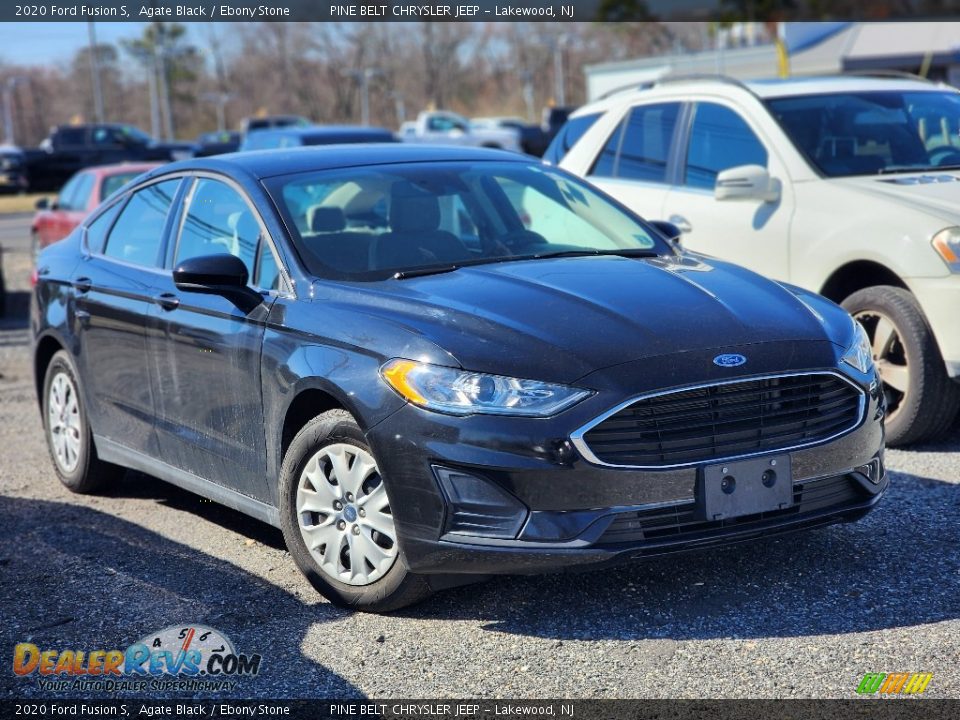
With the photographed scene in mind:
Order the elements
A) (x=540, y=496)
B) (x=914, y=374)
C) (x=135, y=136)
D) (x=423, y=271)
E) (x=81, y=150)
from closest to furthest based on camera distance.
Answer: (x=540, y=496) → (x=423, y=271) → (x=914, y=374) → (x=81, y=150) → (x=135, y=136)

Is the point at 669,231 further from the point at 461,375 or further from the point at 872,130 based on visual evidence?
the point at 872,130

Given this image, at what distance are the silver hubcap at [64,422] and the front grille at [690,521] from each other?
3.32 m

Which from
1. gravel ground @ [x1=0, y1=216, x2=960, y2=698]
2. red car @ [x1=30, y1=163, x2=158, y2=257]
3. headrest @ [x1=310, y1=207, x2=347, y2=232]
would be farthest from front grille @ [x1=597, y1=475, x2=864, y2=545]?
red car @ [x1=30, y1=163, x2=158, y2=257]

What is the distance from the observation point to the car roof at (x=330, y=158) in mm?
5480

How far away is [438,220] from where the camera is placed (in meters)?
5.30

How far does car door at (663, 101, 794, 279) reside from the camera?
7105 millimetres

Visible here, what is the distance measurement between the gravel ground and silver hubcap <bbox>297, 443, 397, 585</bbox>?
19 cm

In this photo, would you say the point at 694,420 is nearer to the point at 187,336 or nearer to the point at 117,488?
the point at 187,336

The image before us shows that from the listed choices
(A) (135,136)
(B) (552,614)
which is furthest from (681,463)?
(A) (135,136)

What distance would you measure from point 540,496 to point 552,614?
1.97 ft

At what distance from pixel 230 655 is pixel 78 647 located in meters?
0.53

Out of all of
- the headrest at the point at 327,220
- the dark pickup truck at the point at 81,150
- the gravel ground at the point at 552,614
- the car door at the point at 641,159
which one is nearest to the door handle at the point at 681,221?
the car door at the point at 641,159

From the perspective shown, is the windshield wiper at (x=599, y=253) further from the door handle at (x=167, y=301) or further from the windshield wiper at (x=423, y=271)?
the door handle at (x=167, y=301)

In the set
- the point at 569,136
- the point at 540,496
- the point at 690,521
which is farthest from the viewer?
the point at 569,136
